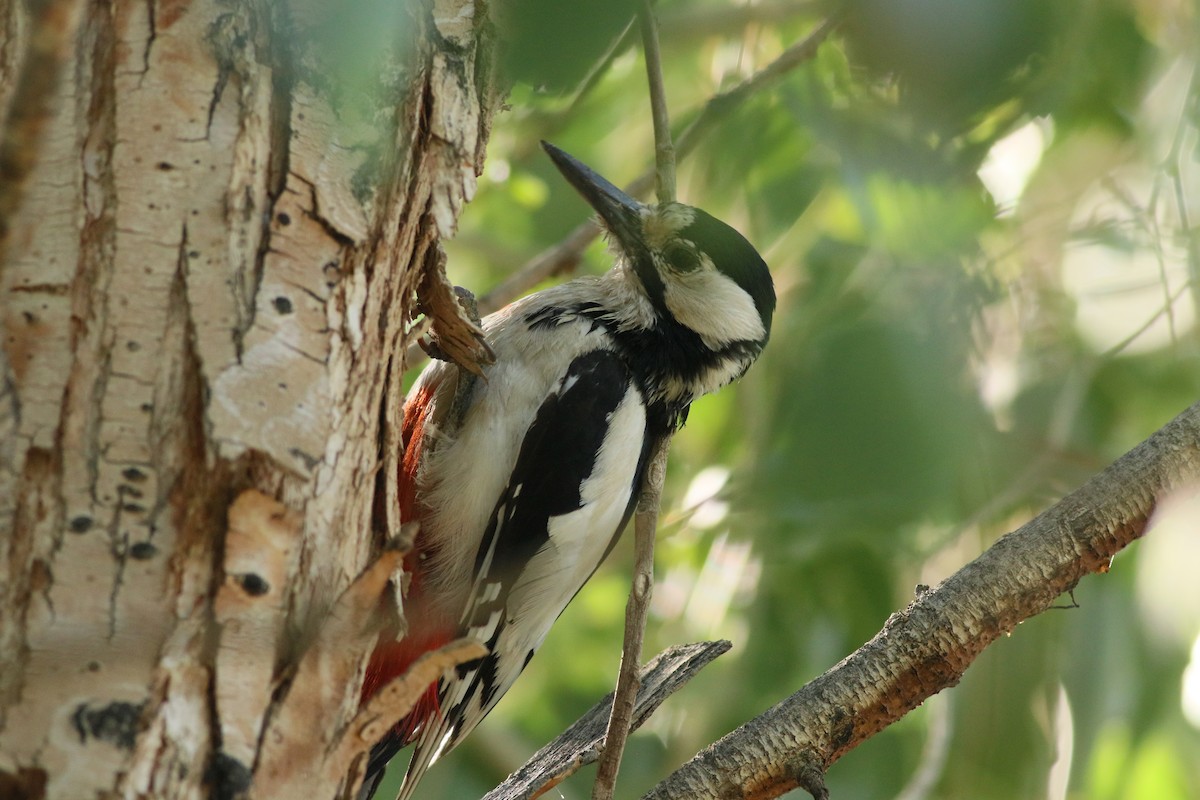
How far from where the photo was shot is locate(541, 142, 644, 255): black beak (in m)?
2.72

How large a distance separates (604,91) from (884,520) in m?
1.47

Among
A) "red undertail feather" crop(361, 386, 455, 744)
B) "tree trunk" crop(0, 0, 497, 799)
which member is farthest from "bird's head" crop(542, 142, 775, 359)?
"tree trunk" crop(0, 0, 497, 799)

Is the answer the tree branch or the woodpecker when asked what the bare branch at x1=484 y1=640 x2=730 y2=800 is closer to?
the tree branch

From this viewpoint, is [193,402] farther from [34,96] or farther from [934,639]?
[934,639]

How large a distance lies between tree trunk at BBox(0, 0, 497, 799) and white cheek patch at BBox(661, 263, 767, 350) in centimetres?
128

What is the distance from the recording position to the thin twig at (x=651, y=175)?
91.0 inches

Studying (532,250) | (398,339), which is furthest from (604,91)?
(398,339)

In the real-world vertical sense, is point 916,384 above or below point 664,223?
below

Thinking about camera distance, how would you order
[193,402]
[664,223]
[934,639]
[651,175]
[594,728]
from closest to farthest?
1. [193,402]
2. [934,639]
3. [594,728]
4. [664,223]
5. [651,175]

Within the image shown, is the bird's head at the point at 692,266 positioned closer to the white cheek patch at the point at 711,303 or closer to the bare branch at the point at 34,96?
the white cheek patch at the point at 711,303

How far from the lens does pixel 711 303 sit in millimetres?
2721

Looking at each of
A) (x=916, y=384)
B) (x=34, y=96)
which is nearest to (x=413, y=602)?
(x=916, y=384)

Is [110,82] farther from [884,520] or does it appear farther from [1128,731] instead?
[1128,731]

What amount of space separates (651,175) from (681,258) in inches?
14.0
